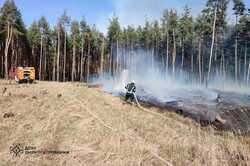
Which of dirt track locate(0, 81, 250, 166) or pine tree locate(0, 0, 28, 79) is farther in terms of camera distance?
pine tree locate(0, 0, 28, 79)

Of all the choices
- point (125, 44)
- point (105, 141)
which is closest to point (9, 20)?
point (125, 44)

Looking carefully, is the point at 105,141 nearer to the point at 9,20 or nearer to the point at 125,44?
the point at 9,20

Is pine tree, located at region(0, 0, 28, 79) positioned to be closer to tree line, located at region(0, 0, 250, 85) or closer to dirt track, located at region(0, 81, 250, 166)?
tree line, located at region(0, 0, 250, 85)

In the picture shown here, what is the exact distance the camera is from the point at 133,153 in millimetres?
8695

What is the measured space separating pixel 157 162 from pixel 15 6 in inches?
2019

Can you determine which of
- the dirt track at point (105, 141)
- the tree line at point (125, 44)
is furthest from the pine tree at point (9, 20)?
the dirt track at point (105, 141)

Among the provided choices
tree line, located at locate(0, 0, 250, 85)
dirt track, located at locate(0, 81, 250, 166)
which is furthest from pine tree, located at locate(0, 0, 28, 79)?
dirt track, located at locate(0, 81, 250, 166)

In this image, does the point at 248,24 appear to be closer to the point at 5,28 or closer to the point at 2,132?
the point at 5,28

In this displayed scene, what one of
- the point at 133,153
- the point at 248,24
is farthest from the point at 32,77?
the point at 248,24

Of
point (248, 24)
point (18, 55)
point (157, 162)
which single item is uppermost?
point (248, 24)

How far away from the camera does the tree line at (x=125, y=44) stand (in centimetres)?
5716

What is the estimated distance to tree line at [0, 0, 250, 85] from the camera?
188 ft

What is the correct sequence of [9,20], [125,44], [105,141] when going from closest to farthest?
[105,141]
[9,20]
[125,44]

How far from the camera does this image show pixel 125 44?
8138cm
